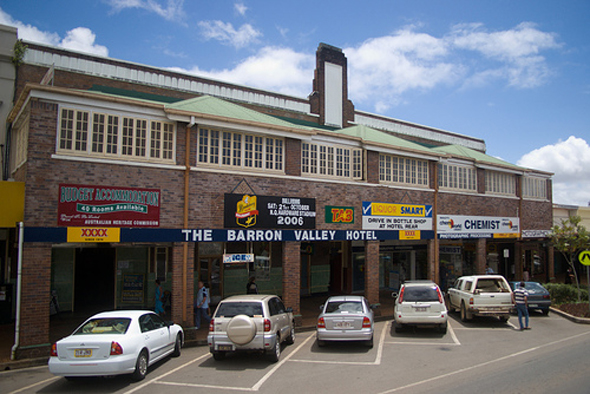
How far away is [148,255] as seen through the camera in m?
17.8

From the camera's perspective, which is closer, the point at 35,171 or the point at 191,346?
the point at 35,171

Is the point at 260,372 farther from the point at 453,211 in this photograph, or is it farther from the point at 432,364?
the point at 453,211

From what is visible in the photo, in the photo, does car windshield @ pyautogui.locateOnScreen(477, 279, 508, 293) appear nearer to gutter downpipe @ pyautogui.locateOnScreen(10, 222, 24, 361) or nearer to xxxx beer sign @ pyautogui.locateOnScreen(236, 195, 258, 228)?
xxxx beer sign @ pyautogui.locateOnScreen(236, 195, 258, 228)

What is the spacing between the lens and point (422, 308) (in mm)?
13430

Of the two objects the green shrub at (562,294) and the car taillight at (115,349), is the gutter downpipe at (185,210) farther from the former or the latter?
the green shrub at (562,294)

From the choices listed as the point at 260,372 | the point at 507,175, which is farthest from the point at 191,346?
the point at 507,175

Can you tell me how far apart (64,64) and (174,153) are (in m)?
8.91

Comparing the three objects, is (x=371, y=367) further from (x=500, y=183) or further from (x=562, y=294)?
(x=500, y=183)

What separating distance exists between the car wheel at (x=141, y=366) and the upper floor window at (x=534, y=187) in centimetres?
2366

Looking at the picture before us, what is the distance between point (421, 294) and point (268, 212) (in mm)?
5855

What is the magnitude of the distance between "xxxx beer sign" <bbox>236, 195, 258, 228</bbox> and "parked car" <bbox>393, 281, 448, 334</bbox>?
5.67 meters

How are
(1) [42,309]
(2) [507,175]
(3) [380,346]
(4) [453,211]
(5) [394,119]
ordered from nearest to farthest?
(1) [42,309] → (3) [380,346] → (4) [453,211] → (2) [507,175] → (5) [394,119]

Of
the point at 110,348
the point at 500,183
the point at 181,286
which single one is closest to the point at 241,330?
the point at 110,348

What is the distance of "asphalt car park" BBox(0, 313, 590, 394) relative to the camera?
8.80m
